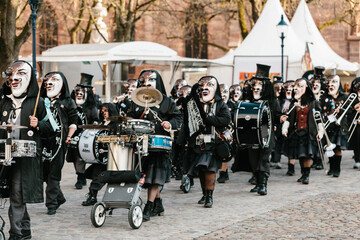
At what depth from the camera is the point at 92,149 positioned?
10.8m

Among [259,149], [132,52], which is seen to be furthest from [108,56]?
[259,149]

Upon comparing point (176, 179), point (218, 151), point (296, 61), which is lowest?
point (176, 179)

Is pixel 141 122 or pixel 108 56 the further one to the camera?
pixel 108 56

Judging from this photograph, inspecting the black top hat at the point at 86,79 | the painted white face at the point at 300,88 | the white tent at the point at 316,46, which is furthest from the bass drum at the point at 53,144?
the white tent at the point at 316,46

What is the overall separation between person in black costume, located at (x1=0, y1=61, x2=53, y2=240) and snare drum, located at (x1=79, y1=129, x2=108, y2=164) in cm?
269

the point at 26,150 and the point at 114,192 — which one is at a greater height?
the point at 26,150

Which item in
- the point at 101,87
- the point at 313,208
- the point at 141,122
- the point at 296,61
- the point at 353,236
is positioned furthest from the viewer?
the point at 101,87

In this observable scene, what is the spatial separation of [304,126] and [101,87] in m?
15.9

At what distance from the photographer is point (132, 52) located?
922 inches

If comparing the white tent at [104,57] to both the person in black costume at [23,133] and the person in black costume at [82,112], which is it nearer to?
the person in black costume at [82,112]

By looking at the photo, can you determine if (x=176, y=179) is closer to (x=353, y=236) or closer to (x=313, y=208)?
(x=313, y=208)

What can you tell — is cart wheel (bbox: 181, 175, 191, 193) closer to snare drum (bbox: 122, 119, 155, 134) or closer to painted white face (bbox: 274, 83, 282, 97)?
snare drum (bbox: 122, 119, 155, 134)

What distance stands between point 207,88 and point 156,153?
144cm

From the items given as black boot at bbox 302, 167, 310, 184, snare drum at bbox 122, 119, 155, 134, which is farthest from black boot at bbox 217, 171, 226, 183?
snare drum at bbox 122, 119, 155, 134
